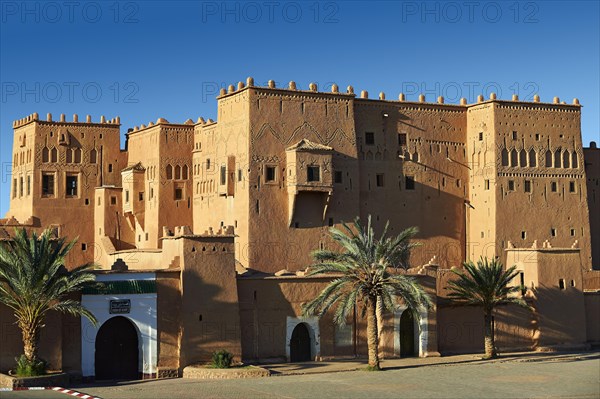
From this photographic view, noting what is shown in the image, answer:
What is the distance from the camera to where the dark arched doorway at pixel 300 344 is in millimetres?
37500

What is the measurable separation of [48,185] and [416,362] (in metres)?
21.8

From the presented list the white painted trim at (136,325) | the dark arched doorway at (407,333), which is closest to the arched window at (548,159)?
the dark arched doorway at (407,333)

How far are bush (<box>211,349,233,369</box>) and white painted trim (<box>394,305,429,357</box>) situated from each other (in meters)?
7.33

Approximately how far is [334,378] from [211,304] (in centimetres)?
497

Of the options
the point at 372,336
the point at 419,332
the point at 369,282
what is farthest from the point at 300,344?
the point at 419,332

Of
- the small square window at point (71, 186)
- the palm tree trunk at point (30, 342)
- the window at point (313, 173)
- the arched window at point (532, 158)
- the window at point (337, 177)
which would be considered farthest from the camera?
the small square window at point (71, 186)

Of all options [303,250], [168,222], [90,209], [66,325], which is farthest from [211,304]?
[90,209]

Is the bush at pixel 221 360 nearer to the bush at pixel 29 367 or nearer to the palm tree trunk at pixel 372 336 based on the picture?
the palm tree trunk at pixel 372 336

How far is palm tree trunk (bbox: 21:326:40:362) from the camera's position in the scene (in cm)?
3166

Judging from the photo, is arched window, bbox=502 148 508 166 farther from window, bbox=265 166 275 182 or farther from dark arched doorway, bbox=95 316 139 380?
dark arched doorway, bbox=95 316 139 380

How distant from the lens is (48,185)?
5116 centimetres

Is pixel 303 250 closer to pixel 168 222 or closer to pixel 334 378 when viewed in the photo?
pixel 168 222

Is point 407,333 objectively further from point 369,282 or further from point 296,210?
point 296,210

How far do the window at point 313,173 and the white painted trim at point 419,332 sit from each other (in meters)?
7.44
